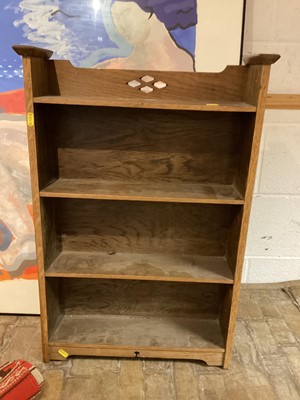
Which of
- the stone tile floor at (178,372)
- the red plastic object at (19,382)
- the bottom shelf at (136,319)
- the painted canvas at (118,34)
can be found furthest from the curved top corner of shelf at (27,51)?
the stone tile floor at (178,372)

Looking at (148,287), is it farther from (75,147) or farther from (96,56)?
(96,56)

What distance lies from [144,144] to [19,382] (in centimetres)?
96

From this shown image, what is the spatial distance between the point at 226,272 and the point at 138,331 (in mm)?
467

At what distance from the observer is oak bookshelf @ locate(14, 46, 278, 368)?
52.7 inches

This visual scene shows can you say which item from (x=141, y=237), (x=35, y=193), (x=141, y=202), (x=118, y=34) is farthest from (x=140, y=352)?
(x=118, y=34)

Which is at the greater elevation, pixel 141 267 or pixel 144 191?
pixel 144 191

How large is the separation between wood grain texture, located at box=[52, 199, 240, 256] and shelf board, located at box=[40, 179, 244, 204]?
0.10 meters

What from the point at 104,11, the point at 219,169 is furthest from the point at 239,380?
the point at 104,11

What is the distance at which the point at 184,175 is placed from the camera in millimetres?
1507

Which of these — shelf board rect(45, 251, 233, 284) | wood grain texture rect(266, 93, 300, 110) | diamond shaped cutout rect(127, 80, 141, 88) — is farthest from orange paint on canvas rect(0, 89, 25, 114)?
wood grain texture rect(266, 93, 300, 110)

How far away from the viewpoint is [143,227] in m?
1.59

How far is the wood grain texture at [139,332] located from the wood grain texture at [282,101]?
40.6 inches

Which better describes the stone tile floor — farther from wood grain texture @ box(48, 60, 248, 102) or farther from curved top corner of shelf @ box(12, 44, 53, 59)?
curved top corner of shelf @ box(12, 44, 53, 59)

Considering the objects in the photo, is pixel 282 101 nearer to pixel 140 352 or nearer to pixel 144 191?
pixel 144 191
